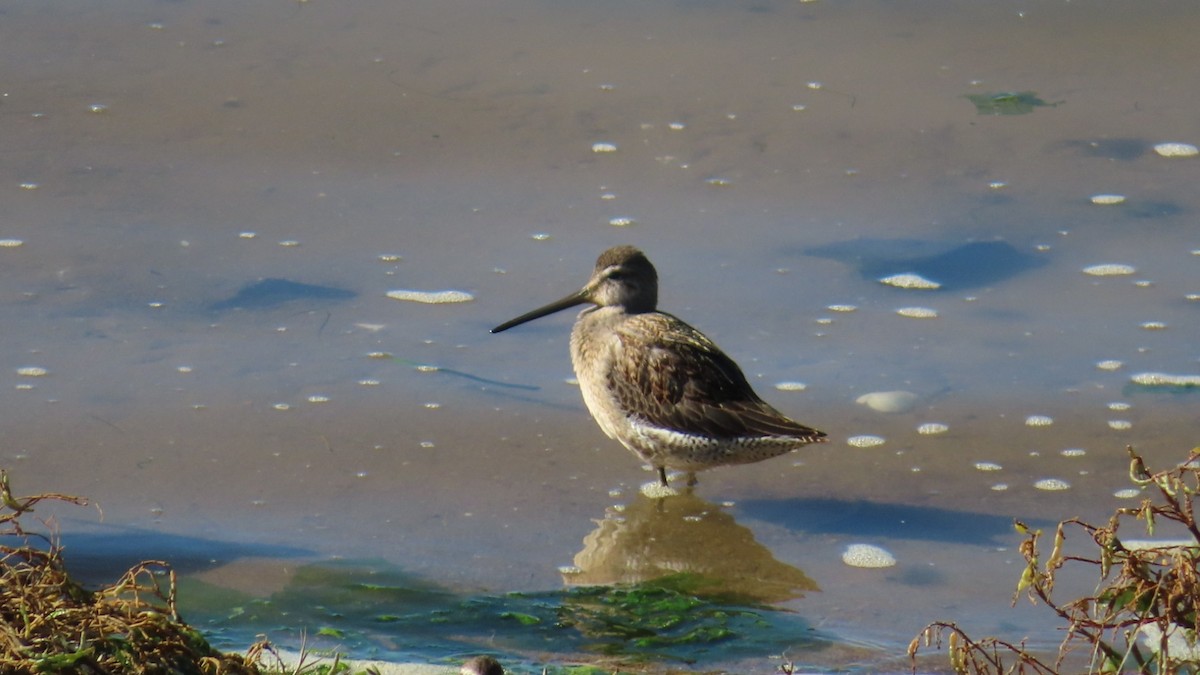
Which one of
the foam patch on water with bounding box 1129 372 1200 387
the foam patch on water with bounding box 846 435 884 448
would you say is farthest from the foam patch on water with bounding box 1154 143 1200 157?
the foam patch on water with bounding box 846 435 884 448

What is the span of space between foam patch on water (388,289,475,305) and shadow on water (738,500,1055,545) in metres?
1.60

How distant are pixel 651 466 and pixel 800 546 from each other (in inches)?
30.5

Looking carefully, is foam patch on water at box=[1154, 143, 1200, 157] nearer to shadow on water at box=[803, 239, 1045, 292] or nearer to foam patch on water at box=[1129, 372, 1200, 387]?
shadow on water at box=[803, 239, 1045, 292]

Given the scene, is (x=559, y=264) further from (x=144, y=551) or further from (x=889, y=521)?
(x=144, y=551)

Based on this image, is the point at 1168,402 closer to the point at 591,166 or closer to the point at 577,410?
the point at 577,410

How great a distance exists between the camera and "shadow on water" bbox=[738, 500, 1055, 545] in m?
4.51

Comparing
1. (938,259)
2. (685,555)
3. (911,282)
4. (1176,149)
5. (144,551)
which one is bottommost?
(144,551)

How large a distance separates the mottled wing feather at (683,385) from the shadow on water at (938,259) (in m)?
1.18

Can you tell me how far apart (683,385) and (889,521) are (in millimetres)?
854

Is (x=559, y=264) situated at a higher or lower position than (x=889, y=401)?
higher

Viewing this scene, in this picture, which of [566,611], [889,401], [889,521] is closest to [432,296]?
[889,401]

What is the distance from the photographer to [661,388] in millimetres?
5117

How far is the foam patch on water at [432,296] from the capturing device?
5.88 meters

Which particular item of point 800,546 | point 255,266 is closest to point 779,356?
point 800,546
